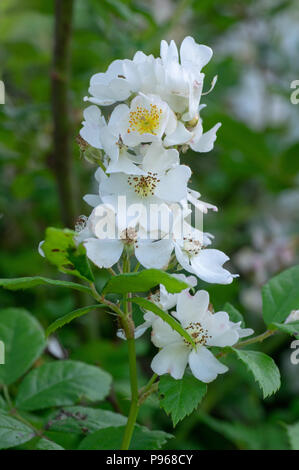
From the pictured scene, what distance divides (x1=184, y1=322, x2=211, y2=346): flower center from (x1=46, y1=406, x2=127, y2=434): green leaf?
8.9 inches

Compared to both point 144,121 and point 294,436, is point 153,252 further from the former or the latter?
point 294,436

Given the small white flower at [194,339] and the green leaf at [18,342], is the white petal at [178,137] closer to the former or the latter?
the small white flower at [194,339]

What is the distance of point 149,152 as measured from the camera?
70cm

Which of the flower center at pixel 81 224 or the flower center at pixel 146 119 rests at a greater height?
the flower center at pixel 146 119

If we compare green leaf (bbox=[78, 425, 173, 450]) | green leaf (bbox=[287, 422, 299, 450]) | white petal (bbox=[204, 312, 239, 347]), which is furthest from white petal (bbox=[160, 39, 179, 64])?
green leaf (bbox=[287, 422, 299, 450])

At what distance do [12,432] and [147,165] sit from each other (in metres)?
0.41

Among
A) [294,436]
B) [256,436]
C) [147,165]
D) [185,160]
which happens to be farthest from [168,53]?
[185,160]

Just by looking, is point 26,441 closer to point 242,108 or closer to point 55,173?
point 55,173

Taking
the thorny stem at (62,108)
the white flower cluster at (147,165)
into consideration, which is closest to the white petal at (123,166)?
the white flower cluster at (147,165)

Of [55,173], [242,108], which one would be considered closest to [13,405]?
[55,173]

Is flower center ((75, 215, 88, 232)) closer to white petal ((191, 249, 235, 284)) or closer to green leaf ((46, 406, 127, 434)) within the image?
white petal ((191, 249, 235, 284))

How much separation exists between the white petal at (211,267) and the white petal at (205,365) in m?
0.09

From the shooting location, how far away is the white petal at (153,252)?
68cm

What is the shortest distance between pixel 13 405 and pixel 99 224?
16.0 inches
